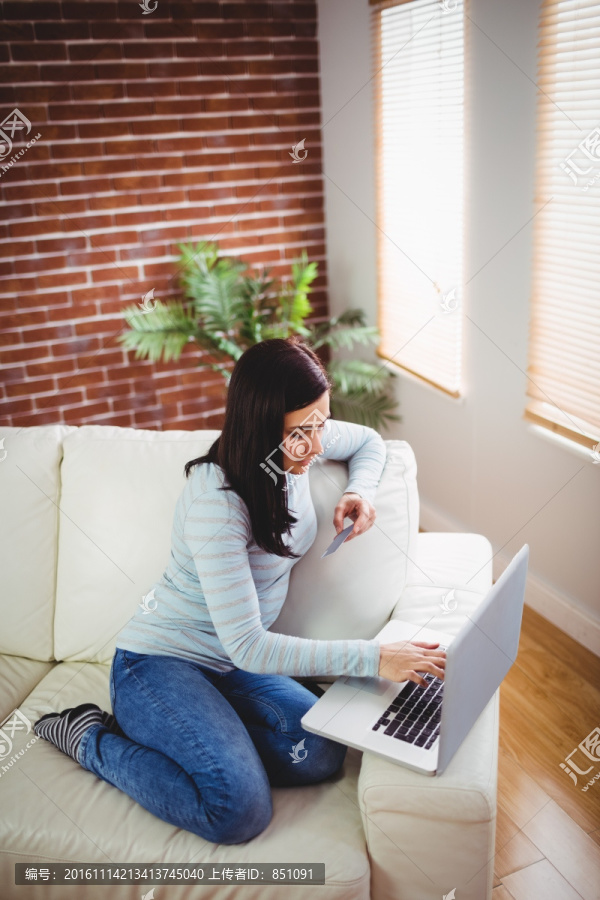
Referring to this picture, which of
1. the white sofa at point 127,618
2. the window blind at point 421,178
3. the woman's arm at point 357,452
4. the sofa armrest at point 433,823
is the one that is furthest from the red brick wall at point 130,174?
the sofa armrest at point 433,823

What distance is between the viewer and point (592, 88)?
2111 mm

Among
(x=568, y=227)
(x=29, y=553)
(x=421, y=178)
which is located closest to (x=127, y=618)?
(x=29, y=553)

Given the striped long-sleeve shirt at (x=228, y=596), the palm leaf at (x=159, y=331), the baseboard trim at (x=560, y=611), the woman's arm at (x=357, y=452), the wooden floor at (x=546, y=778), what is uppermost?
the palm leaf at (x=159, y=331)

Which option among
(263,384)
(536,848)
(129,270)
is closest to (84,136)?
(129,270)

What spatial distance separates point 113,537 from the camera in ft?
5.97

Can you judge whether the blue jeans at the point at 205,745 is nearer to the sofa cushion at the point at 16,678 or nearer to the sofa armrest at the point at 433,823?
the sofa armrest at the point at 433,823

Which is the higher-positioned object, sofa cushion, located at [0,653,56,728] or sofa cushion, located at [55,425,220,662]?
sofa cushion, located at [55,425,220,662]

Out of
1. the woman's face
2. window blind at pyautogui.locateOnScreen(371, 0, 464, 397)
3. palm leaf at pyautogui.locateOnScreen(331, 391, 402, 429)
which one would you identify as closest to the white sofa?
the woman's face

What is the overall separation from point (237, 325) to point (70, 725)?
90.8 inches

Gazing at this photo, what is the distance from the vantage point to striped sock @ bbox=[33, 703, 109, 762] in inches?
61.9

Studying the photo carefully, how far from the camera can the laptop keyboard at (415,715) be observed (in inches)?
54.2

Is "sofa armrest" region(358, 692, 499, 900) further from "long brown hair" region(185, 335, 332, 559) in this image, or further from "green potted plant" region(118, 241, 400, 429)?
"green potted plant" region(118, 241, 400, 429)

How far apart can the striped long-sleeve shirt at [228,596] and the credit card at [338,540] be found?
6 cm

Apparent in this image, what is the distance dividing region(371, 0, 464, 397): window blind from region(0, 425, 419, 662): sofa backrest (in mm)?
1278
